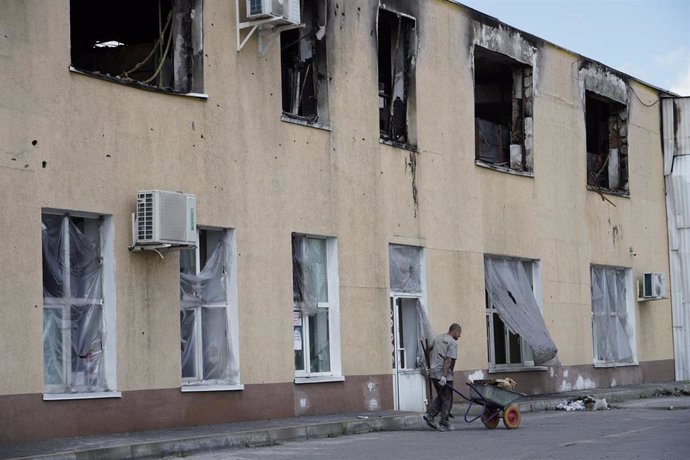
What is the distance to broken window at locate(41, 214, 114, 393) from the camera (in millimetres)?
16562

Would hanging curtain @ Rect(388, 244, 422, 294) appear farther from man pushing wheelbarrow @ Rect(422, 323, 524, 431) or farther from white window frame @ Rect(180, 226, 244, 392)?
white window frame @ Rect(180, 226, 244, 392)

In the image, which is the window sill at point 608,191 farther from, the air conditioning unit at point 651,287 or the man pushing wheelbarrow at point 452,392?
the man pushing wheelbarrow at point 452,392

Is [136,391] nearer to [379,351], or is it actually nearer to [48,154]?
[48,154]

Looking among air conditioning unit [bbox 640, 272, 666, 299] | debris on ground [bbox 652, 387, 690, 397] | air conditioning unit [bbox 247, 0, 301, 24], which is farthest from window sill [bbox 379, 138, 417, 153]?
air conditioning unit [bbox 640, 272, 666, 299]

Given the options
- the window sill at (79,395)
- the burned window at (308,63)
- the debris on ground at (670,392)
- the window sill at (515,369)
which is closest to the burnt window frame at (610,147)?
the debris on ground at (670,392)

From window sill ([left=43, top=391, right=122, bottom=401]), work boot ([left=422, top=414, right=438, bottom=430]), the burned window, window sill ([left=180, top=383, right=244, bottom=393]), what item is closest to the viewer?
window sill ([left=43, top=391, right=122, bottom=401])

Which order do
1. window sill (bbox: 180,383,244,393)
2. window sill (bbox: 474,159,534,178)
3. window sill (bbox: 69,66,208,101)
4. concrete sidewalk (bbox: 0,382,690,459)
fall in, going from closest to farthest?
concrete sidewalk (bbox: 0,382,690,459) → window sill (bbox: 69,66,208,101) → window sill (bbox: 180,383,244,393) → window sill (bbox: 474,159,534,178)

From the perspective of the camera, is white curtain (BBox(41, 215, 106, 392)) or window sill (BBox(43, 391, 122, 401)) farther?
white curtain (BBox(41, 215, 106, 392))

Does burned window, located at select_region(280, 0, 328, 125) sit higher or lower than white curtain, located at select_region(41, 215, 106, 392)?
higher

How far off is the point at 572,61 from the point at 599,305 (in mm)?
5808

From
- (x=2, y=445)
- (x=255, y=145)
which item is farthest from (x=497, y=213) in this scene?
(x=2, y=445)

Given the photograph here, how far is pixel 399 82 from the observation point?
23.7 m

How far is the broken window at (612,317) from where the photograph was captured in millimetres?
30375

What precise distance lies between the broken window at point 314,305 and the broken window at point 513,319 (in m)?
5.35
